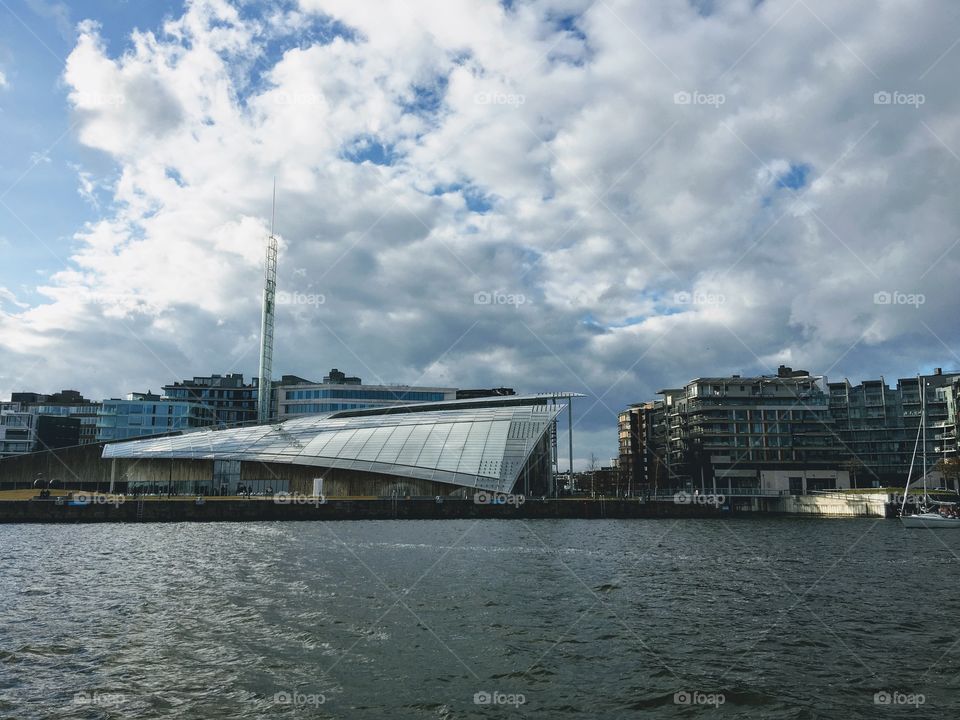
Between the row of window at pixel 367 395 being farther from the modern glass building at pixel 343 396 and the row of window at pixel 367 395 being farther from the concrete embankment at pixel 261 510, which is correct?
the concrete embankment at pixel 261 510

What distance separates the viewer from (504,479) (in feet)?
301

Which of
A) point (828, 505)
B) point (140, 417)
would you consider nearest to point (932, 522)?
point (828, 505)

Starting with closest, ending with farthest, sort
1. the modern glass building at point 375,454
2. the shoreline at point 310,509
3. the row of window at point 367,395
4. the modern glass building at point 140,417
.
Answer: the shoreline at point 310,509 → the modern glass building at point 375,454 → the modern glass building at point 140,417 → the row of window at point 367,395

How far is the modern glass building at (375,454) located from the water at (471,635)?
47.8 m

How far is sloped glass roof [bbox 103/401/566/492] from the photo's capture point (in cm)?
9362

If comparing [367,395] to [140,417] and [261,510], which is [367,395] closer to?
[140,417]

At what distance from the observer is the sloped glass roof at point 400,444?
9362 cm

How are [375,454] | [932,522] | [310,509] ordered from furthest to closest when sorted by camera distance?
[375,454] < [932,522] < [310,509]

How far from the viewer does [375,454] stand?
99.0 meters

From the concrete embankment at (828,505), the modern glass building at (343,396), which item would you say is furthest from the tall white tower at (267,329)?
the concrete embankment at (828,505)

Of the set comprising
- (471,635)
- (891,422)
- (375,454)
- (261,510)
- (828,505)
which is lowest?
(828,505)

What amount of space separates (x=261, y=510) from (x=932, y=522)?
80582 millimetres

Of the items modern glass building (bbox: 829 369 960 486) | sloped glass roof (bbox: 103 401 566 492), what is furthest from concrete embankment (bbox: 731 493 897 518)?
sloped glass roof (bbox: 103 401 566 492)

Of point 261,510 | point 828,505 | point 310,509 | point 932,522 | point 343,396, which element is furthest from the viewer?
point 343,396
